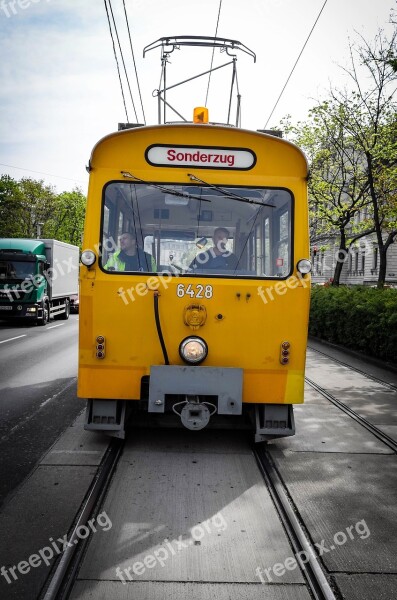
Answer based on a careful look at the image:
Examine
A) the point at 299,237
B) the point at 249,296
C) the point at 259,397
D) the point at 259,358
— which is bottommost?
the point at 259,397

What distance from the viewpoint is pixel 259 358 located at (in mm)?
5438

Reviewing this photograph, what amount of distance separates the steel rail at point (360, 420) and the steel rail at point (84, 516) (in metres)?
2.90

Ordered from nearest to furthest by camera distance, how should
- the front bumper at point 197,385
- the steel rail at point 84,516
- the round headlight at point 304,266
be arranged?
the steel rail at point 84,516 < the front bumper at point 197,385 < the round headlight at point 304,266

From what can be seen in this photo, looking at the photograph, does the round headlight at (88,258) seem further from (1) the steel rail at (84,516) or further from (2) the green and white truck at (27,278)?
(2) the green and white truck at (27,278)

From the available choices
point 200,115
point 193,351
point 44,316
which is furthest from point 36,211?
point 193,351

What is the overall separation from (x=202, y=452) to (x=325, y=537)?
2.06m

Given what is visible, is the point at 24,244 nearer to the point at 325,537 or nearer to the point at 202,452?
the point at 202,452

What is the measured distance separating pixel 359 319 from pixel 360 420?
726cm

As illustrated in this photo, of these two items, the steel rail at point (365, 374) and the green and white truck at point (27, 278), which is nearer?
the steel rail at point (365, 374)

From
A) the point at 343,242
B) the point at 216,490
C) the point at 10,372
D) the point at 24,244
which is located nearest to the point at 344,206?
the point at 343,242

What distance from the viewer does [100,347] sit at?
5.36 meters

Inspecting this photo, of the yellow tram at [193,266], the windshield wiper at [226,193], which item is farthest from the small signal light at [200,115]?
the windshield wiper at [226,193]

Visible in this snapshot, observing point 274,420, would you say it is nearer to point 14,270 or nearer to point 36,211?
point 14,270

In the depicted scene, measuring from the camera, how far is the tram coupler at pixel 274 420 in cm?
560
